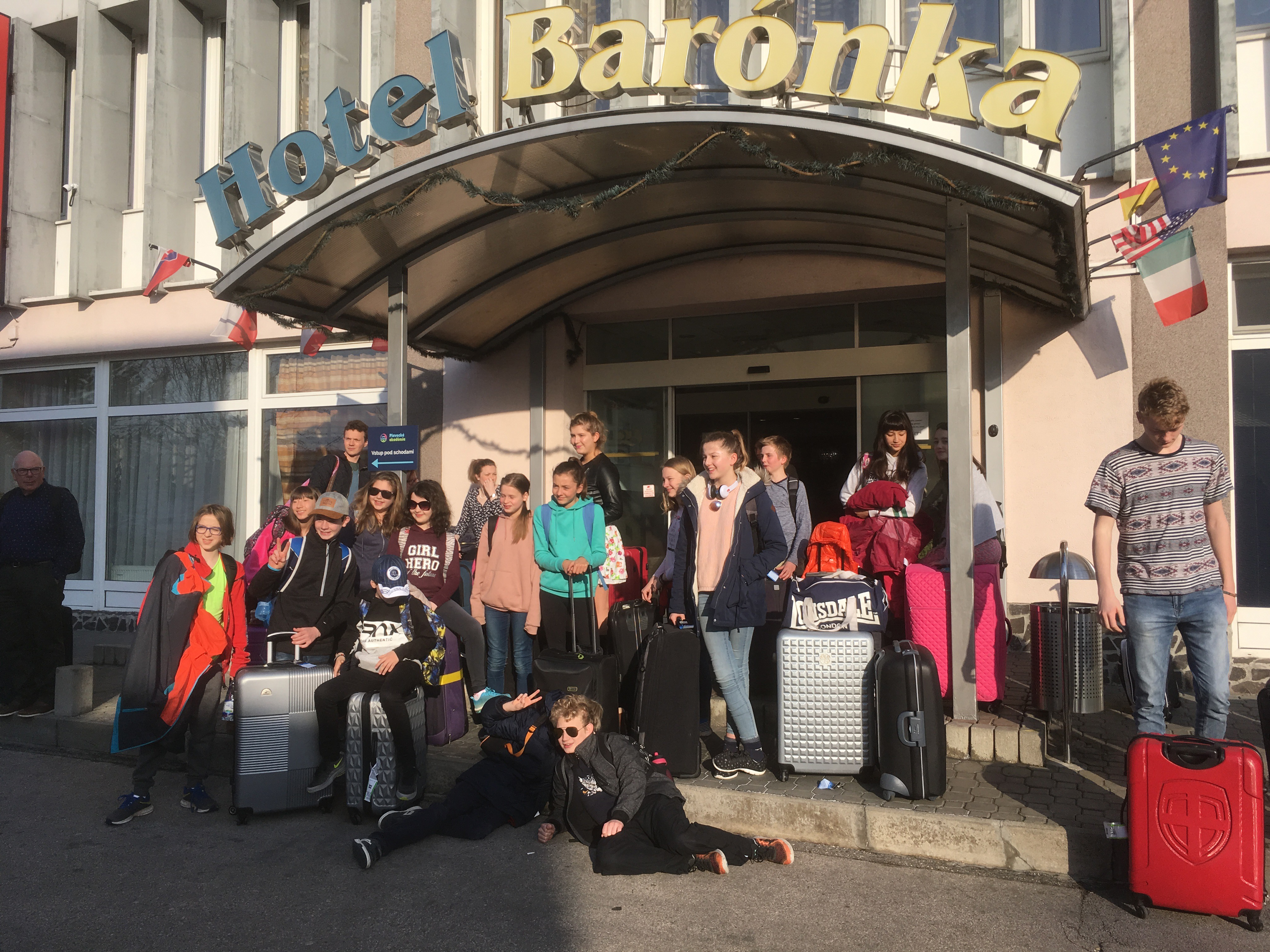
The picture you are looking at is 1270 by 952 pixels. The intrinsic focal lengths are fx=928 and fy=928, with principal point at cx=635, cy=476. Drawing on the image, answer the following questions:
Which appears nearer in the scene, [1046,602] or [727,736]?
[727,736]

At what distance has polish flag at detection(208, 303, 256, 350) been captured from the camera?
33.9 ft

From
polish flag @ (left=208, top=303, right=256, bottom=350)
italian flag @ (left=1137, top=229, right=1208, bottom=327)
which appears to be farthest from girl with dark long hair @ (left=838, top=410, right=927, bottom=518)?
polish flag @ (left=208, top=303, right=256, bottom=350)

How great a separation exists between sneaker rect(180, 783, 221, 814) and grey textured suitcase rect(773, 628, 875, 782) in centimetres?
314

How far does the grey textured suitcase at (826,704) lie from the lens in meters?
4.85

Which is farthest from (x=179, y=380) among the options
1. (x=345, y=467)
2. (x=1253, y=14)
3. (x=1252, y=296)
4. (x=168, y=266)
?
(x=1253, y=14)

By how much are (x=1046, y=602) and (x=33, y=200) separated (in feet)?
40.5

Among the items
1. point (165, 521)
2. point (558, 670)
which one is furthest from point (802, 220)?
point (165, 521)

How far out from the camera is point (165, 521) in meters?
11.5

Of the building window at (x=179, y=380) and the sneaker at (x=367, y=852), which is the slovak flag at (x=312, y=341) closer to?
the building window at (x=179, y=380)

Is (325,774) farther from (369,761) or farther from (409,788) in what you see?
(409,788)

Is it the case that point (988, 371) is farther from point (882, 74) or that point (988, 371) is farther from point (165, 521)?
point (165, 521)

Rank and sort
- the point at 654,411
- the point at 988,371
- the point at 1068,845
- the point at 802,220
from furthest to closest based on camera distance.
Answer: the point at 654,411, the point at 988,371, the point at 802,220, the point at 1068,845

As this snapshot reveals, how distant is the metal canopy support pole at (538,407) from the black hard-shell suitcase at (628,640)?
3.71 m

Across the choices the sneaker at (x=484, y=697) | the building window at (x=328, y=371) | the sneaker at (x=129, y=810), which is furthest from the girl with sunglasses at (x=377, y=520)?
the building window at (x=328, y=371)
